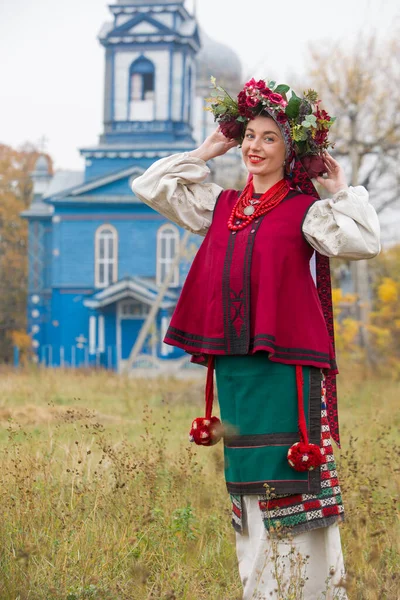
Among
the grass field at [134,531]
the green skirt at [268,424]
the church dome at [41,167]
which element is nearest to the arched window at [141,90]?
the church dome at [41,167]

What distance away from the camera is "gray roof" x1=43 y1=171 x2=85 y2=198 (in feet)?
90.4

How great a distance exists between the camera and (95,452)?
23.5 feet

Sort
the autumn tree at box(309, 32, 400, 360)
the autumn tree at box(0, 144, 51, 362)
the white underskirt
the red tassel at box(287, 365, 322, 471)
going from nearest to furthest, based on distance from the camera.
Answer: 1. the red tassel at box(287, 365, 322, 471)
2. the white underskirt
3. the autumn tree at box(309, 32, 400, 360)
4. the autumn tree at box(0, 144, 51, 362)

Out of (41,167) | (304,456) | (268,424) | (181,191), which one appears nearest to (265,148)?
(181,191)

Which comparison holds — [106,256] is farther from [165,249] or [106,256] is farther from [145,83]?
[145,83]

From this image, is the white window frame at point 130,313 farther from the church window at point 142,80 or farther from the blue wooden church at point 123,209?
the church window at point 142,80

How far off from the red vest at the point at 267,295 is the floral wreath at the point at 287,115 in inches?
7.6

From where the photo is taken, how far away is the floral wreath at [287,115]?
395 cm

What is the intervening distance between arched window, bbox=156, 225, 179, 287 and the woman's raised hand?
836 inches

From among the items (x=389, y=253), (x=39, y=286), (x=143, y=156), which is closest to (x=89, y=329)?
(x=39, y=286)

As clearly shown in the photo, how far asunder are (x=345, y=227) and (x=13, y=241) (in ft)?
95.7

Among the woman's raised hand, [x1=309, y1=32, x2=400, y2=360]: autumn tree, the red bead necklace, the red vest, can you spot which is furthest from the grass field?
[x1=309, y1=32, x2=400, y2=360]: autumn tree

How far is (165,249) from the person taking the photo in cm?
2566

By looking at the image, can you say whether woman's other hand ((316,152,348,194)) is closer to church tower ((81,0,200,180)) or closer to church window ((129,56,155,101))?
church tower ((81,0,200,180))
